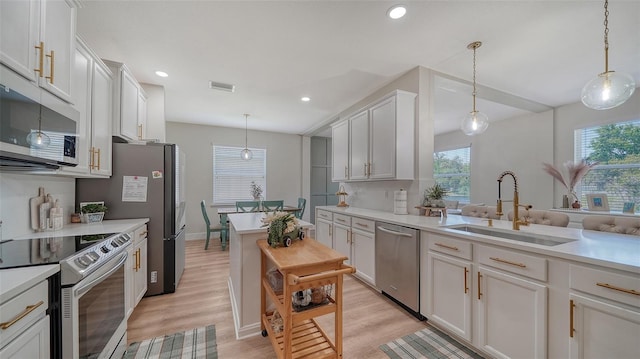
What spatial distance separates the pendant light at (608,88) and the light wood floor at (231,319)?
2333 mm

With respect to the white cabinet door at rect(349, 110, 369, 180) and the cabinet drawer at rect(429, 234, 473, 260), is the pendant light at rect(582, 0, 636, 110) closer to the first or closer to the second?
the cabinet drawer at rect(429, 234, 473, 260)

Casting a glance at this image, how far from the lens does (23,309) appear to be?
93 centimetres

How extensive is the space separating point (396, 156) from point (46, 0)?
3124 millimetres

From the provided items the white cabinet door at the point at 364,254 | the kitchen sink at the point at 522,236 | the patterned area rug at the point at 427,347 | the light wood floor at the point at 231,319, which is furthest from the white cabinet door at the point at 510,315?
the white cabinet door at the point at 364,254

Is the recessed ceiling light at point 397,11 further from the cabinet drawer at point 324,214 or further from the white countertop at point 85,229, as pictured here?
the white countertop at point 85,229

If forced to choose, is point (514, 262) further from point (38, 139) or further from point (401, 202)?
point (38, 139)

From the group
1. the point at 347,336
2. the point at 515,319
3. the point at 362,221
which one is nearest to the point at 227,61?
the point at 362,221

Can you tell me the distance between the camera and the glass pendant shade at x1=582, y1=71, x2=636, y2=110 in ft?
5.56

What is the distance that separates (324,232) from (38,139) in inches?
130

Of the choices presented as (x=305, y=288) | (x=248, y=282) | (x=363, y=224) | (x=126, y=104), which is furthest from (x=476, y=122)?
(x=126, y=104)

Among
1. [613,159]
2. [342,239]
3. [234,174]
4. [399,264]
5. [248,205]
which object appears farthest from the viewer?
[234,174]

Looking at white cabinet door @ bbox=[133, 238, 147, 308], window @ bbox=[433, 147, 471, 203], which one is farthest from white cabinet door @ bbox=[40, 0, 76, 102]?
window @ bbox=[433, 147, 471, 203]

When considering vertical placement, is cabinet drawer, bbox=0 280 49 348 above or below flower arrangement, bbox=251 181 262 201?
below

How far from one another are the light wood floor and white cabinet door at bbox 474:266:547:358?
618 mm
